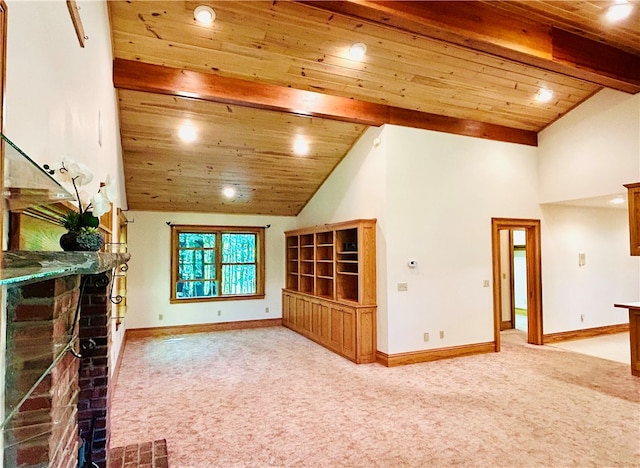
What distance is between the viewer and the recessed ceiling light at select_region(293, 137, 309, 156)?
5.62 metres

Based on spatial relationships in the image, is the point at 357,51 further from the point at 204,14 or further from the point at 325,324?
the point at 325,324

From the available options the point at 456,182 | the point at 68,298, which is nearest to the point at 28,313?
the point at 68,298

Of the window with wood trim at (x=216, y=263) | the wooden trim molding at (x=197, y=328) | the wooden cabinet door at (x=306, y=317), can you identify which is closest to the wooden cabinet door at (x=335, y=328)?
the wooden cabinet door at (x=306, y=317)

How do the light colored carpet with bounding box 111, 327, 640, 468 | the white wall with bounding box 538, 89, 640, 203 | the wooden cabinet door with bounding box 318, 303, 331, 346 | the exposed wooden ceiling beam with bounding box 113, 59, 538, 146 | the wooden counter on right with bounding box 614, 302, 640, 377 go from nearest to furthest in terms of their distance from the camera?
the light colored carpet with bounding box 111, 327, 640, 468, the exposed wooden ceiling beam with bounding box 113, 59, 538, 146, the wooden counter on right with bounding box 614, 302, 640, 377, the white wall with bounding box 538, 89, 640, 203, the wooden cabinet door with bounding box 318, 303, 331, 346

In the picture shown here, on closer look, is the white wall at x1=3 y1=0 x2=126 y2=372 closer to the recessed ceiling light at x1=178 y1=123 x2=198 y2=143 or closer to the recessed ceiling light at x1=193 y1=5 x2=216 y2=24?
the recessed ceiling light at x1=193 y1=5 x2=216 y2=24

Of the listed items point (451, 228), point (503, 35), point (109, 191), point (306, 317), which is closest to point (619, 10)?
point (503, 35)

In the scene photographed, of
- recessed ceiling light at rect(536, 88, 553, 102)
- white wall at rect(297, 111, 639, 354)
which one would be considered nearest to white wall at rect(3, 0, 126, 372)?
white wall at rect(297, 111, 639, 354)

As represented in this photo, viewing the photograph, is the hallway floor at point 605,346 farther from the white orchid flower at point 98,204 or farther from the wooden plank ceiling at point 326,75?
the white orchid flower at point 98,204

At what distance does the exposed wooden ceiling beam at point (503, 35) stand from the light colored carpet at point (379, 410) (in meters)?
3.45

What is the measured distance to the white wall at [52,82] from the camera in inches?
44.9

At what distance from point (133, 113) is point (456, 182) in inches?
178

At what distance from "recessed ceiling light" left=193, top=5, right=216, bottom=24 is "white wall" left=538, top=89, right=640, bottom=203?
5379 mm

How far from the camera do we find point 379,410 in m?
3.59

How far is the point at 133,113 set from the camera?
184 inches
